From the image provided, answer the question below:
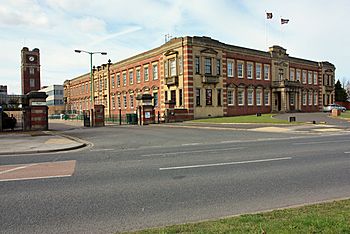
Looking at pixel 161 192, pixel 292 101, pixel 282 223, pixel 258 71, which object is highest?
pixel 258 71

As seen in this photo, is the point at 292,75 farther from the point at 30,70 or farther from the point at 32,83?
the point at 30,70

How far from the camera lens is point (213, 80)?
41656 mm

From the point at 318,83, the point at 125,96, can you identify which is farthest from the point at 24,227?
the point at 318,83

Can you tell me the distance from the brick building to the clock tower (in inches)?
1629

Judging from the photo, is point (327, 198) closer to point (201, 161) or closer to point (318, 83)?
point (201, 161)

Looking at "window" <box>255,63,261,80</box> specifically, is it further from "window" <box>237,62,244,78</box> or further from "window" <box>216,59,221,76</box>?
"window" <box>216,59,221,76</box>

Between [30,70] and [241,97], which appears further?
[30,70]

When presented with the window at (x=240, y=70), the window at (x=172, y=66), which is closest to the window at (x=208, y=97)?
the window at (x=172, y=66)

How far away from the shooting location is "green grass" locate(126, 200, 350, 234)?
3.94 metres

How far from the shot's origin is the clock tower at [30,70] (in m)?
95.8

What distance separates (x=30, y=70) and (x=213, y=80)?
76.3 meters

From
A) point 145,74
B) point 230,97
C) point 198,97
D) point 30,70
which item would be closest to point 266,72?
point 230,97

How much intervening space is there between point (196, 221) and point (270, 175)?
Answer: 12.3 feet

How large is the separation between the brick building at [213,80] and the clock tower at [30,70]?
136 ft
